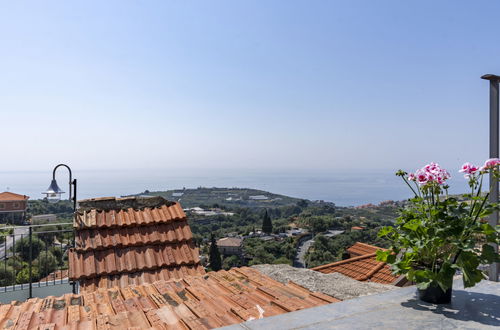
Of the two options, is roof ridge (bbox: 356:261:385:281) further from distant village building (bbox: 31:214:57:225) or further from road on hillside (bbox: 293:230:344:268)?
road on hillside (bbox: 293:230:344:268)

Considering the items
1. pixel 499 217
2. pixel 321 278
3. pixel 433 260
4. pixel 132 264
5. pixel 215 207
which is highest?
pixel 499 217

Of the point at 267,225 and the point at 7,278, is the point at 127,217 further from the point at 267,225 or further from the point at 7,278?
the point at 267,225

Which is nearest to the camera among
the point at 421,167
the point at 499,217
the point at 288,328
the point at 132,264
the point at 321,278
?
the point at 288,328

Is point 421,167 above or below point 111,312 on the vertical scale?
above

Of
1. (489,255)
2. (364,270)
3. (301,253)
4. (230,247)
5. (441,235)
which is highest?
(441,235)

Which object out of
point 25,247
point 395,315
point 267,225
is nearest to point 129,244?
point 395,315

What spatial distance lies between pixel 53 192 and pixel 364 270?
258 inches

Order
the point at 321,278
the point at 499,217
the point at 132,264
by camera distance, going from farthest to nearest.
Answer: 1. the point at 132,264
2. the point at 321,278
3. the point at 499,217

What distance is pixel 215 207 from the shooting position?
82500mm

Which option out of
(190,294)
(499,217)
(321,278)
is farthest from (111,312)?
(499,217)

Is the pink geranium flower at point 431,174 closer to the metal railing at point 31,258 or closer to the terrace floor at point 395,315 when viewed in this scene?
the terrace floor at point 395,315

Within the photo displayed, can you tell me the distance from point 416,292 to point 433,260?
313mm

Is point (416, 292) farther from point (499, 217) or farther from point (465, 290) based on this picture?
point (499, 217)

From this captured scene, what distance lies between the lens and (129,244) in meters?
4.57
